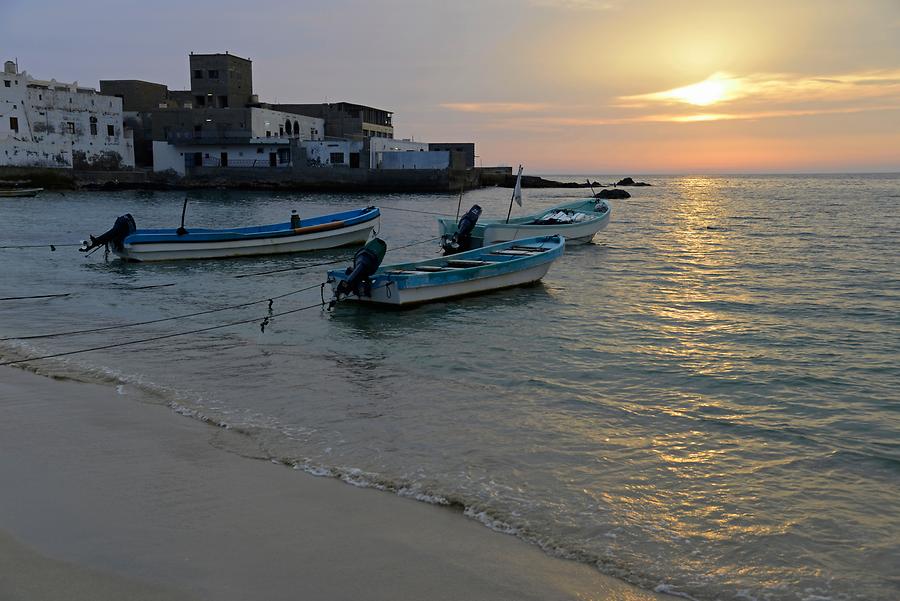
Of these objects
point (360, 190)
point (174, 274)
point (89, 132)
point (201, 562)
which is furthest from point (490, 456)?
point (89, 132)

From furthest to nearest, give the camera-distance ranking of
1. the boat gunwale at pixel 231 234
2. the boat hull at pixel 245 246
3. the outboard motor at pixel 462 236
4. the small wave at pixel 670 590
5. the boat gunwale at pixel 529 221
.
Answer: the boat gunwale at pixel 529 221 < the boat hull at pixel 245 246 < the boat gunwale at pixel 231 234 < the outboard motor at pixel 462 236 < the small wave at pixel 670 590

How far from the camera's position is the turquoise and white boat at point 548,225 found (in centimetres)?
2659

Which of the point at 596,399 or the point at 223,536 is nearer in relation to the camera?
the point at 223,536

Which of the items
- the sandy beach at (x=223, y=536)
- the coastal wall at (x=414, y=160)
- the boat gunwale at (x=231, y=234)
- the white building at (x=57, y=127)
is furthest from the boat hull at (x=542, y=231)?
the white building at (x=57, y=127)

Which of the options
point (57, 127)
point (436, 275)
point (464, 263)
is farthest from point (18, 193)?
point (436, 275)

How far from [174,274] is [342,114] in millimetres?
73121

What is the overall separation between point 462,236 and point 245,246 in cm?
819

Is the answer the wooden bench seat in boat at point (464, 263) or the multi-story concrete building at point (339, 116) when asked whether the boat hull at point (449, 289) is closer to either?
the wooden bench seat in boat at point (464, 263)

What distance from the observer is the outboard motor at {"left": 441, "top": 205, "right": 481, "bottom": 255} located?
24469 millimetres

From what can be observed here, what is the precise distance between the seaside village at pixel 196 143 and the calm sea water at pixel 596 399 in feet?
184

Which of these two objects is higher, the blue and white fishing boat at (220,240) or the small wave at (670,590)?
the blue and white fishing boat at (220,240)

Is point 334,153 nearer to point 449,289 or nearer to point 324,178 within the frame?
point 324,178

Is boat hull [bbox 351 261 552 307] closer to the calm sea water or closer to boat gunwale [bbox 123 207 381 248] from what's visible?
the calm sea water

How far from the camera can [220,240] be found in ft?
83.6
